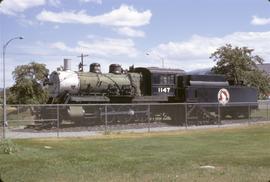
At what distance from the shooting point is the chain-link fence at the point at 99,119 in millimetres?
25125

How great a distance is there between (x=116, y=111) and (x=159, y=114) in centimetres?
441

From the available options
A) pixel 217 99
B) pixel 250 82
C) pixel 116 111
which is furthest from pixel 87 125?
pixel 250 82

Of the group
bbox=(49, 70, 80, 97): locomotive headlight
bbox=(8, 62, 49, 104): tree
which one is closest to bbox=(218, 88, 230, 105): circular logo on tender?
bbox=(49, 70, 80, 97): locomotive headlight

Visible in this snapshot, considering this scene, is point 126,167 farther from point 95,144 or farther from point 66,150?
point 95,144

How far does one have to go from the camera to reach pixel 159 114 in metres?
33.1

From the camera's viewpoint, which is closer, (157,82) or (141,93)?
Answer: (157,82)

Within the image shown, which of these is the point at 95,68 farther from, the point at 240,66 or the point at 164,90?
the point at 240,66

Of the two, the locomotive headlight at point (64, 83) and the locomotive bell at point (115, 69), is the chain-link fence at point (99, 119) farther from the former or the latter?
the locomotive bell at point (115, 69)

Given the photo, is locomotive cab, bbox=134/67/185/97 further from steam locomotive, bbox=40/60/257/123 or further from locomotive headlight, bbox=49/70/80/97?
locomotive headlight, bbox=49/70/80/97

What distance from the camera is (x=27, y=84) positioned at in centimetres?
6153

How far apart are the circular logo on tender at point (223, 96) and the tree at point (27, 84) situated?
84.1ft

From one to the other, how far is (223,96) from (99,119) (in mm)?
11236

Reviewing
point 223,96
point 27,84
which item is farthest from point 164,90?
point 27,84

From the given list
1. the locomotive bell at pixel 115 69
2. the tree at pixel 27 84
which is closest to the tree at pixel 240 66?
the tree at pixel 27 84
